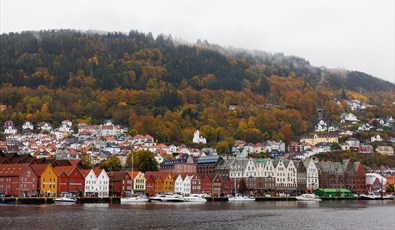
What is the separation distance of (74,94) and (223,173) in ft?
275

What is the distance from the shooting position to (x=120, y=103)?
194 metres

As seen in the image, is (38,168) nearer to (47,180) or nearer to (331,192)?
(47,180)

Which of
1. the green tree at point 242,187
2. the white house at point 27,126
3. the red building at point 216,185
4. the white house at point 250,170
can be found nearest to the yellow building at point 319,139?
the white house at point 250,170

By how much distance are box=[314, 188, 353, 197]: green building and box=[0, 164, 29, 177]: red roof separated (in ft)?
188

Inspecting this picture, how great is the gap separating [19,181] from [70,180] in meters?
8.56

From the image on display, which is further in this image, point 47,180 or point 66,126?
point 66,126

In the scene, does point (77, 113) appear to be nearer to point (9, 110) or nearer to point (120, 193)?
point (9, 110)

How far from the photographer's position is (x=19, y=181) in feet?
292

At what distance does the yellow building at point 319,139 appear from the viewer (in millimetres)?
179625

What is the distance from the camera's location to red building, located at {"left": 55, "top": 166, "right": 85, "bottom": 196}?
309ft

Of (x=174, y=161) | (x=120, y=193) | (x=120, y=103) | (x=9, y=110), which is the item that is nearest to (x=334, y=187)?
(x=174, y=161)

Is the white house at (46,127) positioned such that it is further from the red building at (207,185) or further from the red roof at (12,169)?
the red roof at (12,169)

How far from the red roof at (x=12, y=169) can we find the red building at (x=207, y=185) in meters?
34.4

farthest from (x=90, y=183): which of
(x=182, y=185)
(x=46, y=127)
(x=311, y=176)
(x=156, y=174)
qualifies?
(x=46, y=127)
